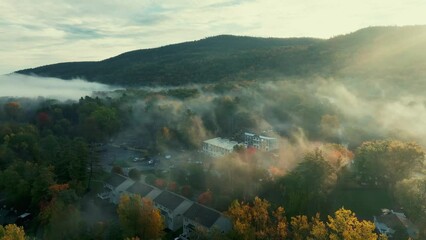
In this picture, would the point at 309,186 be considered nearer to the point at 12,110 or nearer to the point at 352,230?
the point at 352,230

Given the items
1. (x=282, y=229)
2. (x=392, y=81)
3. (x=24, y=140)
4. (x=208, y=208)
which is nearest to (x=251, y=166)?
(x=208, y=208)

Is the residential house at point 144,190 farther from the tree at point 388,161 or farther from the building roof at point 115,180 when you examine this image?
the tree at point 388,161

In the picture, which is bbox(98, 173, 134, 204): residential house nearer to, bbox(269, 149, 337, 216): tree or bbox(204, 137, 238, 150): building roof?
bbox(204, 137, 238, 150): building roof

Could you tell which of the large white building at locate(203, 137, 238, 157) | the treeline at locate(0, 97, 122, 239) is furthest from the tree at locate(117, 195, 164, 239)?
the large white building at locate(203, 137, 238, 157)

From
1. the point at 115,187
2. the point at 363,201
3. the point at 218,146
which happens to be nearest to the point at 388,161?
the point at 363,201

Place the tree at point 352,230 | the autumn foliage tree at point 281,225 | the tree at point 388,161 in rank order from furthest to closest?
the tree at point 388,161, the autumn foliage tree at point 281,225, the tree at point 352,230

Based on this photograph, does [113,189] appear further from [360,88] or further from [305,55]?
[305,55]

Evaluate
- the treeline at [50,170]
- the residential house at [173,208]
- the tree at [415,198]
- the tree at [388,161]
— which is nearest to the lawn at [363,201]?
the tree at [388,161]
